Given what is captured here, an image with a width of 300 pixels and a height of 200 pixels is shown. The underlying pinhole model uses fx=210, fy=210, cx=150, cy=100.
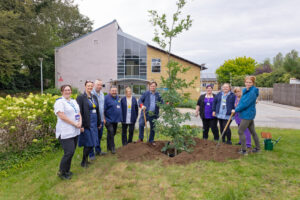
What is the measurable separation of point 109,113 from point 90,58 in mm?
25232

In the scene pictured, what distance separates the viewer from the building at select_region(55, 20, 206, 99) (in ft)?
93.1

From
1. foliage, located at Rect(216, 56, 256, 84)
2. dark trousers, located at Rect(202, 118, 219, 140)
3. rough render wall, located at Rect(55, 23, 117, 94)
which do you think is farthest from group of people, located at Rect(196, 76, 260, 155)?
foliage, located at Rect(216, 56, 256, 84)

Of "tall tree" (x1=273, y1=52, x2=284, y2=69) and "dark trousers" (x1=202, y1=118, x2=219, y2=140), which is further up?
"tall tree" (x1=273, y1=52, x2=284, y2=69)

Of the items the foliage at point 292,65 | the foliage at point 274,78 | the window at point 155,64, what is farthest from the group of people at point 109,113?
the foliage at point 274,78

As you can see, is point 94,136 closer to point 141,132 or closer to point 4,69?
point 141,132

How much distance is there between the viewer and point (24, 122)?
15.9 ft

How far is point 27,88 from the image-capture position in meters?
33.3

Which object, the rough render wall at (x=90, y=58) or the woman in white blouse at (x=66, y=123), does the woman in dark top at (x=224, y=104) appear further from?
the rough render wall at (x=90, y=58)

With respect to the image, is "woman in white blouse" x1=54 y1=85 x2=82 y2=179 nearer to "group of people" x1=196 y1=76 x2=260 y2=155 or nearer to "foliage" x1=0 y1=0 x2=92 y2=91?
"group of people" x1=196 y1=76 x2=260 y2=155

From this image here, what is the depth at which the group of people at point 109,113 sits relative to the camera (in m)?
3.93

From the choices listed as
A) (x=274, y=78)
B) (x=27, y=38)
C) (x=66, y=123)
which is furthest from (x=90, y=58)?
(x=274, y=78)

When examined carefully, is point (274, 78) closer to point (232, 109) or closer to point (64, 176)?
point (232, 109)

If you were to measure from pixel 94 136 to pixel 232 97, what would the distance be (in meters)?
3.89

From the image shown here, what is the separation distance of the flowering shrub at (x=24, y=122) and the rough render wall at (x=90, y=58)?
23.5 metres
